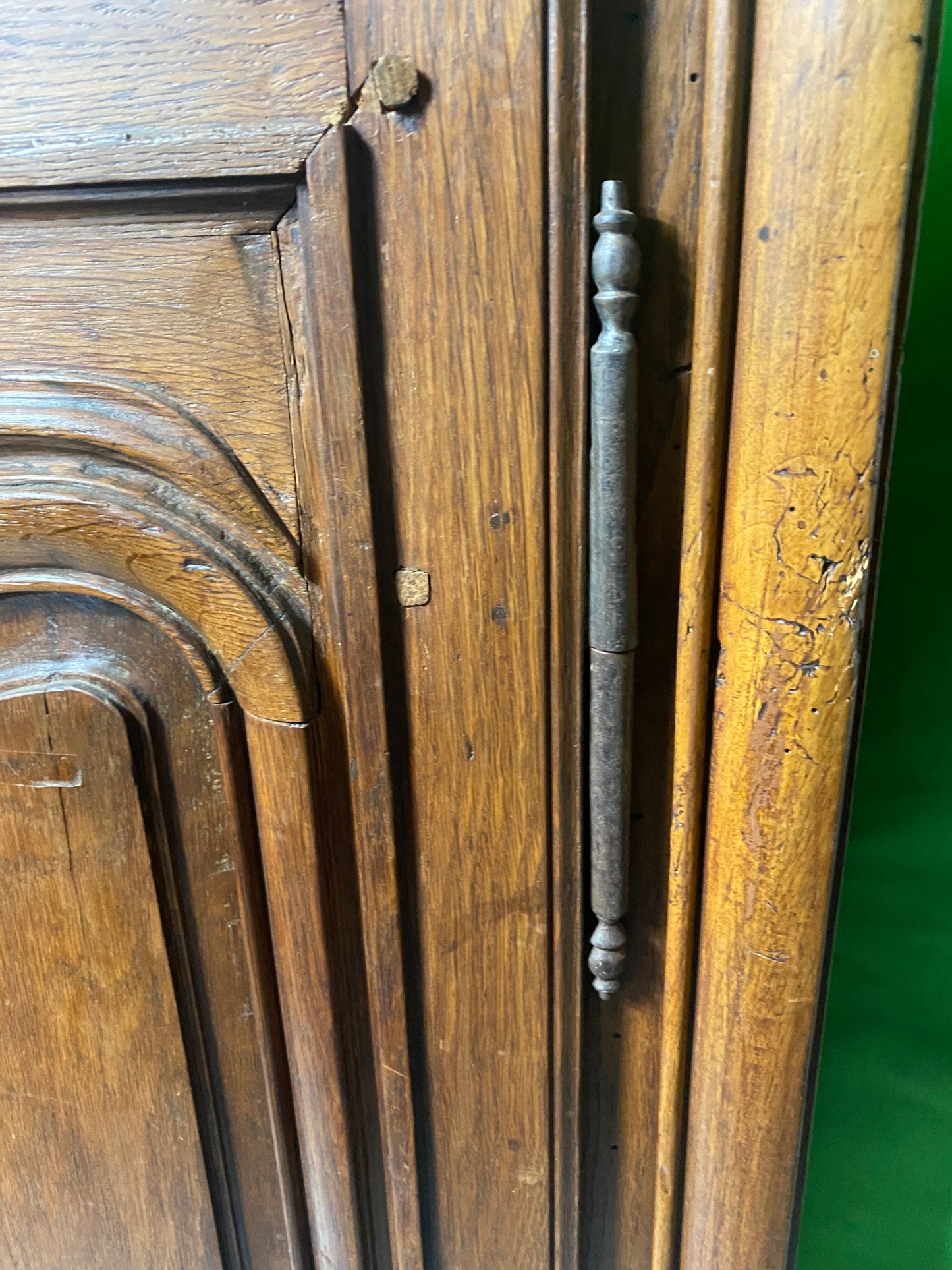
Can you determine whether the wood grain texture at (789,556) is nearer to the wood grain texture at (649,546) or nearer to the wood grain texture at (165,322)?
the wood grain texture at (649,546)

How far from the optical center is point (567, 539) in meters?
0.46

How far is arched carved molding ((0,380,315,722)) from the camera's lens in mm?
481

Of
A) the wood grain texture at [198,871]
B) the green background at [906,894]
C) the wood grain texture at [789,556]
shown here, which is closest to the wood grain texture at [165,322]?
the wood grain texture at [198,871]

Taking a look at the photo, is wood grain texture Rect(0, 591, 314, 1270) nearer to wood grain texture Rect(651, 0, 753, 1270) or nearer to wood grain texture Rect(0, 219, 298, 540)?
wood grain texture Rect(0, 219, 298, 540)

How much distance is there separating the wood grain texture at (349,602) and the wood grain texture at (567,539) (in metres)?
0.11

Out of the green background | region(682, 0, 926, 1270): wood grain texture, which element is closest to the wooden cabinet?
region(682, 0, 926, 1270): wood grain texture

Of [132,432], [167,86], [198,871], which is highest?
[167,86]

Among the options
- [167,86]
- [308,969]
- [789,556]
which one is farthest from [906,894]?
[167,86]

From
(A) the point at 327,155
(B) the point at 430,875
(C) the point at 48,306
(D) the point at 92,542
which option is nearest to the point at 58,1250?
(B) the point at 430,875

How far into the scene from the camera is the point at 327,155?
1.36 feet

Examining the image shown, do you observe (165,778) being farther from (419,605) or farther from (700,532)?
(700,532)

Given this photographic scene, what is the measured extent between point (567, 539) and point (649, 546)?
5 centimetres

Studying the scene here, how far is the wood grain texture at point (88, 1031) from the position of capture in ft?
1.84

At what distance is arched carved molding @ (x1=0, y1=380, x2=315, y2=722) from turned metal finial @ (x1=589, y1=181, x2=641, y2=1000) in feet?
0.62
